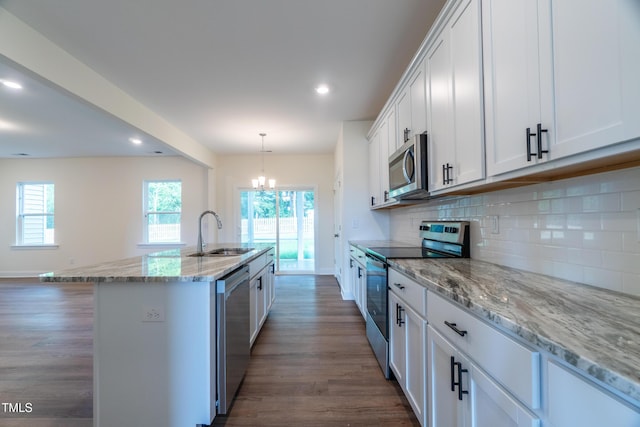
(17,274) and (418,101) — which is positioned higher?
(418,101)

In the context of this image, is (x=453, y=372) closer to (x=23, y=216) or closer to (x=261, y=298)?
(x=261, y=298)

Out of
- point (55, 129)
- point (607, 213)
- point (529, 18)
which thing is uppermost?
point (55, 129)

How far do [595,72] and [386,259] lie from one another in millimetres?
1447

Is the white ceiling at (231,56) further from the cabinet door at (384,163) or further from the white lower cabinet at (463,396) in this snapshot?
the white lower cabinet at (463,396)

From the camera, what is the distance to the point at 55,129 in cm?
441

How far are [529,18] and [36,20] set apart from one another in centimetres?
321

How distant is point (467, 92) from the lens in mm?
1478

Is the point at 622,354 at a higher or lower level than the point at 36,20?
lower

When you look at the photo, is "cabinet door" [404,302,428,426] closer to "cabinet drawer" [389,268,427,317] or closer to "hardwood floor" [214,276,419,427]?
"cabinet drawer" [389,268,427,317]

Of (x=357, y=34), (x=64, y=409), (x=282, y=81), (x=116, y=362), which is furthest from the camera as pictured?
(x=282, y=81)

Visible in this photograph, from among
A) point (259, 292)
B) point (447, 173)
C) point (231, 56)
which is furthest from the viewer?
point (259, 292)

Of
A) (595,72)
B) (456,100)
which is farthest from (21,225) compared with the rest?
(595,72)

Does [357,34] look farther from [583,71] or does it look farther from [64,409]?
[64,409]

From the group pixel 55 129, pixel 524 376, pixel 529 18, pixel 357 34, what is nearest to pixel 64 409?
pixel 524 376
